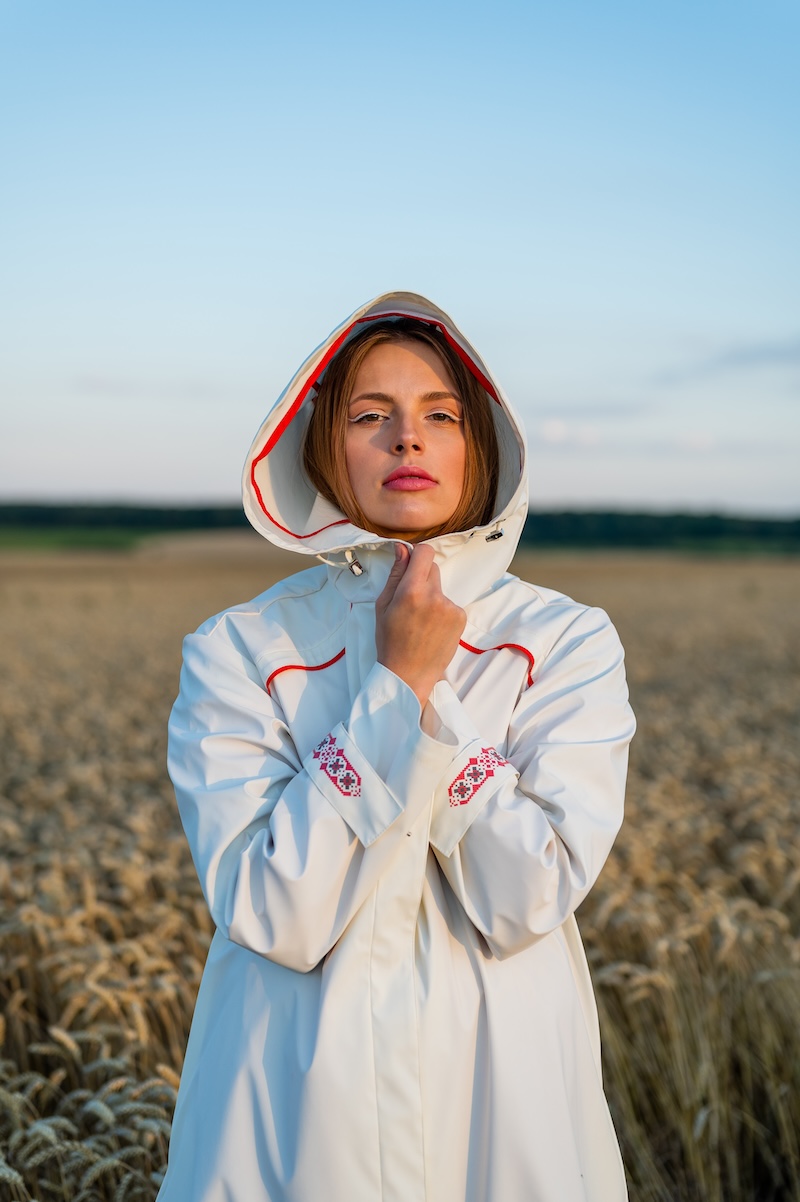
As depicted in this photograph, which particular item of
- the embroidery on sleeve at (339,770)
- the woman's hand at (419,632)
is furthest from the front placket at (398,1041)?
the woman's hand at (419,632)

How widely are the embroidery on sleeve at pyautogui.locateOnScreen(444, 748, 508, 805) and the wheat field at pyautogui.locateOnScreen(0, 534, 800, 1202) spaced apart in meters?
1.87

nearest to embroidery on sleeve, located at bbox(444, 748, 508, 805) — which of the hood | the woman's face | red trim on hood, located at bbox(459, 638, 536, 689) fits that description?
red trim on hood, located at bbox(459, 638, 536, 689)

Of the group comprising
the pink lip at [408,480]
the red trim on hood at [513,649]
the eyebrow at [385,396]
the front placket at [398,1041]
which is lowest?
the front placket at [398,1041]

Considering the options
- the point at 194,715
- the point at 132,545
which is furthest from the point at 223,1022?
the point at 132,545

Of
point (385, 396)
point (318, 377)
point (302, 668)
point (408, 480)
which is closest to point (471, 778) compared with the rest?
point (302, 668)

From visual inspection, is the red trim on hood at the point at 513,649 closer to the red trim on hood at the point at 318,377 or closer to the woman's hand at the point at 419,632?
the woman's hand at the point at 419,632

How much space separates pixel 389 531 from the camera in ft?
8.67

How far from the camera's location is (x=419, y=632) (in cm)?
226

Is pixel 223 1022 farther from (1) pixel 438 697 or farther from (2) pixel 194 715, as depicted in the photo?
(1) pixel 438 697

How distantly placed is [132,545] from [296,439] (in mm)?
91056

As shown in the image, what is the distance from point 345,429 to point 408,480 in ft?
0.78

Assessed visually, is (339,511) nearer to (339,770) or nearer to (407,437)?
(407,437)

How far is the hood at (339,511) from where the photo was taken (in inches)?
99.4

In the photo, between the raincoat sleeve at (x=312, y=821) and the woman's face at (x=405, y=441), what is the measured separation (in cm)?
49
